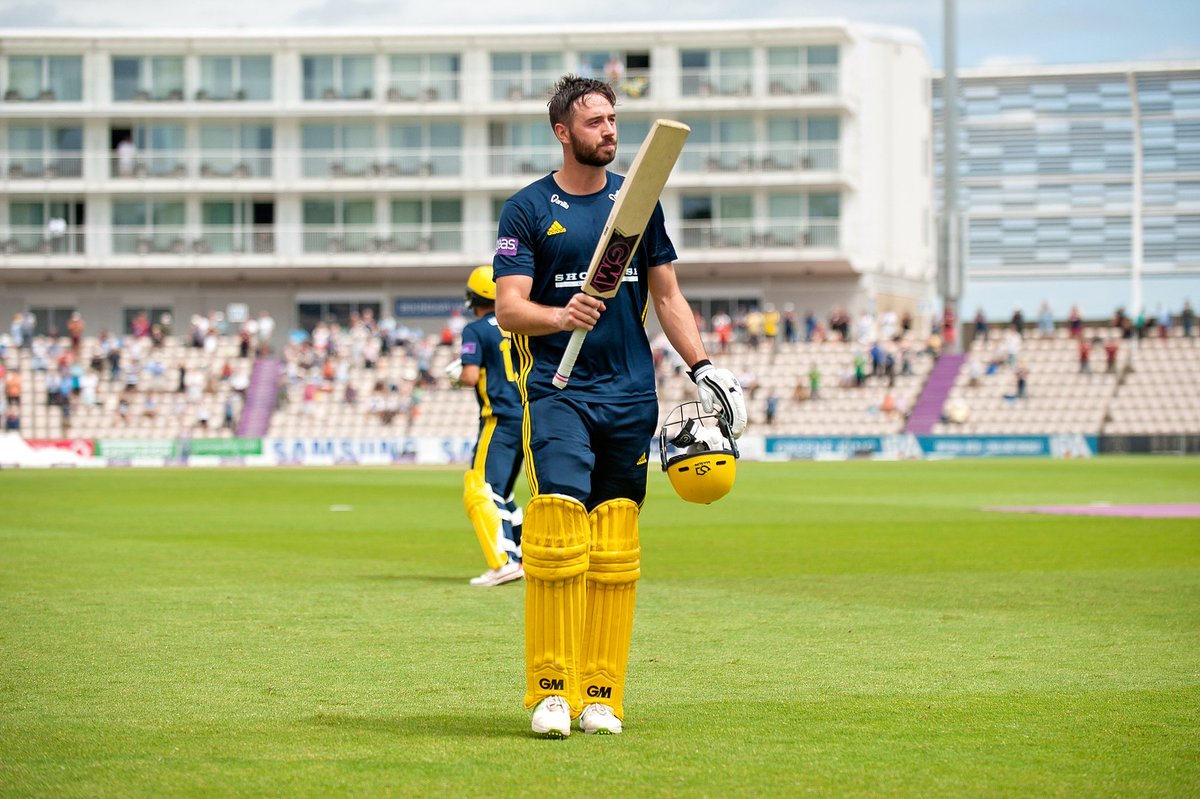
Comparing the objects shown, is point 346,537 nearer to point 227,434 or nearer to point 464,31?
point 227,434

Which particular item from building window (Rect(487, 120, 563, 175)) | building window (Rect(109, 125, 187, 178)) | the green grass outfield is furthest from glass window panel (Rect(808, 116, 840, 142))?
the green grass outfield

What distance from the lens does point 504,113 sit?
68938mm

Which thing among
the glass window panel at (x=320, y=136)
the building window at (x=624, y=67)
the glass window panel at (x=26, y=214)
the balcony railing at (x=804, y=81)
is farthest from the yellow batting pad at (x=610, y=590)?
the glass window panel at (x=26, y=214)

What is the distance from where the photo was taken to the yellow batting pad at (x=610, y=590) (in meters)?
6.86

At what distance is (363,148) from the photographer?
70000 millimetres

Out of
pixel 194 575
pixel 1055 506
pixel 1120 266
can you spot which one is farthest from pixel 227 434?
pixel 1120 266

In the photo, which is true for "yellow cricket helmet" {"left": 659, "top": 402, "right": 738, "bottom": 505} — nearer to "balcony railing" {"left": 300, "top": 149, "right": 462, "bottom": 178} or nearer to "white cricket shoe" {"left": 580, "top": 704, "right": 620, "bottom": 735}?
"white cricket shoe" {"left": 580, "top": 704, "right": 620, "bottom": 735}

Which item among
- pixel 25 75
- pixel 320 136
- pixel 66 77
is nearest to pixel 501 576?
pixel 320 136

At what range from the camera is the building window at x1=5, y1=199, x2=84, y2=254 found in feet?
226

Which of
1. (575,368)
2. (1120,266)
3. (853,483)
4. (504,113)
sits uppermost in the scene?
(504,113)

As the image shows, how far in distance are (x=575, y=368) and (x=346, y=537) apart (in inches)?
492

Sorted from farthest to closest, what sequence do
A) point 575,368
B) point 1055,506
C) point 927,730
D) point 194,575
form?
1. point 1055,506
2. point 194,575
3. point 575,368
4. point 927,730

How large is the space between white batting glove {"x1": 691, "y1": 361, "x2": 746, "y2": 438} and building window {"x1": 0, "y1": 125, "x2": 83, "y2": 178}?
2652 inches

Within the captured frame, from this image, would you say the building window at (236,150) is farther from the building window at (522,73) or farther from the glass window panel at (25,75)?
the building window at (522,73)
